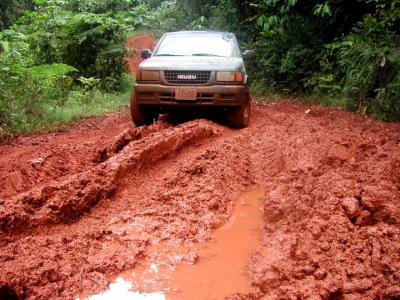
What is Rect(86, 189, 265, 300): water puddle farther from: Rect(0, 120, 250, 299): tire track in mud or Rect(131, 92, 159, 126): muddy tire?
Rect(131, 92, 159, 126): muddy tire

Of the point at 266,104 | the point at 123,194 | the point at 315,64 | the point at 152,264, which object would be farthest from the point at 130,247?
the point at 315,64

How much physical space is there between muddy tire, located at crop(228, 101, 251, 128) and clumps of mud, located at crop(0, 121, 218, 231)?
1490 millimetres

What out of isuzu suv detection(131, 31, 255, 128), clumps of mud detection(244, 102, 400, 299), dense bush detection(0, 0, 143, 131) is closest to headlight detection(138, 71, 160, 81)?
isuzu suv detection(131, 31, 255, 128)

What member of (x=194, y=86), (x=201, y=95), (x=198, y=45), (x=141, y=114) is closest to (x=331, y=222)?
(x=201, y=95)

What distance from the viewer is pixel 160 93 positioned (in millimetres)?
7312

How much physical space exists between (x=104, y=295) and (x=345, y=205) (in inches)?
89.0

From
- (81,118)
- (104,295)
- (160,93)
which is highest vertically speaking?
(160,93)

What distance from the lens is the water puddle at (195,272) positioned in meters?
3.30

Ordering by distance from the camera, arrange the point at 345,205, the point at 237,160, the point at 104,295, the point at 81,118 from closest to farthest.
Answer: the point at 104,295 < the point at 345,205 < the point at 237,160 < the point at 81,118

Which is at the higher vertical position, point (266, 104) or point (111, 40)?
point (111, 40)

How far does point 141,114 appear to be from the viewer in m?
7.86

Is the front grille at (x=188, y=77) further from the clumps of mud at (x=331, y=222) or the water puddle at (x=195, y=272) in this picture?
the water puddle at (x=195, y=272)

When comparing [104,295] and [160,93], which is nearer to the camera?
[104,295]

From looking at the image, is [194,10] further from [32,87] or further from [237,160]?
[237,160]
